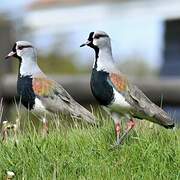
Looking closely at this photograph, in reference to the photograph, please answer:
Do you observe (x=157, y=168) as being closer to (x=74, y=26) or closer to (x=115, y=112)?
(x=115, y=112)

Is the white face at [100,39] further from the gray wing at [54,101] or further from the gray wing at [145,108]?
the gray wing at [54,101]

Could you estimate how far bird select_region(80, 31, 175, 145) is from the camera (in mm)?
4988

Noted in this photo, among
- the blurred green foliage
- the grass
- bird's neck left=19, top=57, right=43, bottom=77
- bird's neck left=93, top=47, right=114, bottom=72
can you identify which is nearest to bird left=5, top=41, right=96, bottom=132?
bird's neck left=19, top=57, right=43, bottom=77

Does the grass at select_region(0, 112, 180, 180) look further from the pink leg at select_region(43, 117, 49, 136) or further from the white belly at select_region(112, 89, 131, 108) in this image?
the white belly at select_region(112, 89, 131, 108)

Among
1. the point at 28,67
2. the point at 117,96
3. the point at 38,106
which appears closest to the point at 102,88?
the point at 117,96

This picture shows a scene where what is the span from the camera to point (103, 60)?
16.8 feet

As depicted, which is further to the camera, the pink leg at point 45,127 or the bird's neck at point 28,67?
the bird's neck at point 28,67

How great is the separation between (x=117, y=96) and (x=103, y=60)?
0.28 meters

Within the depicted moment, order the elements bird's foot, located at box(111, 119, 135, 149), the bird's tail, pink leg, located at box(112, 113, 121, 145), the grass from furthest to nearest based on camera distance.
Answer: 1. the bird's tail
2. pink leg, located at box(112, 113, 121, 145)
3. bird's foot, located at box(111, 119, 135, 149)
4. the grass

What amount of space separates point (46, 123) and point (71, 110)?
0.67ft

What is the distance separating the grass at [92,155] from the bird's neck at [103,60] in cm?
43

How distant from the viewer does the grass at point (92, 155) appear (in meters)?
4.50

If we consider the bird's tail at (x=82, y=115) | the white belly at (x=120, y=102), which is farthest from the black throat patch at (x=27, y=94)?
the white belly at (x=120, y=102)

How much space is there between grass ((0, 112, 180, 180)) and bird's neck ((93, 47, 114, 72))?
0.43 meters
